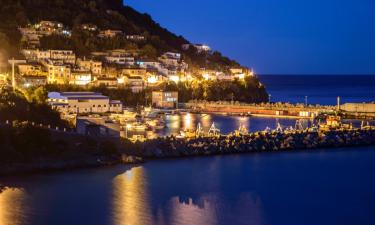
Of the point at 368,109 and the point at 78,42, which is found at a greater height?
the point at 78,42

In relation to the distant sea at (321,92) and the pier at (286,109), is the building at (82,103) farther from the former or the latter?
the distant sea at (321,92)

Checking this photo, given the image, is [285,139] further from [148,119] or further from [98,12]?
[98,12]

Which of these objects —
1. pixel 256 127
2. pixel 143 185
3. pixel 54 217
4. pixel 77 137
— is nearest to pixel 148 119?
pixel 256 127

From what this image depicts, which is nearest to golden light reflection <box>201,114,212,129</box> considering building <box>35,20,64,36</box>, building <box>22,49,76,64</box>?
building <box>22,49,76,64</box>

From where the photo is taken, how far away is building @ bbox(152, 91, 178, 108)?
30.0m

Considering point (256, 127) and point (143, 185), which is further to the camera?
point (256, 127)

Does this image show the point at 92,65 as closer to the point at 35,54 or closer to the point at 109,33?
the point at 35,54

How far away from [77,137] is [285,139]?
18.7ft

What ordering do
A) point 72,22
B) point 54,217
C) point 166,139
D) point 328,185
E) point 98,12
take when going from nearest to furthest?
point 54,217 < point 328,185 < point 166,139 < point 72,22 < point 98,12

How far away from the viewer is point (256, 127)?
22656mm

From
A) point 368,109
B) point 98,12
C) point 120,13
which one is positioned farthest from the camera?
point 120,13

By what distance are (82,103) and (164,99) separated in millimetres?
7191

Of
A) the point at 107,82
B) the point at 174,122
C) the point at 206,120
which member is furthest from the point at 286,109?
the point at 107,82

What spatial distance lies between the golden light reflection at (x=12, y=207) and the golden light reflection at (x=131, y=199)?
1.50 m
